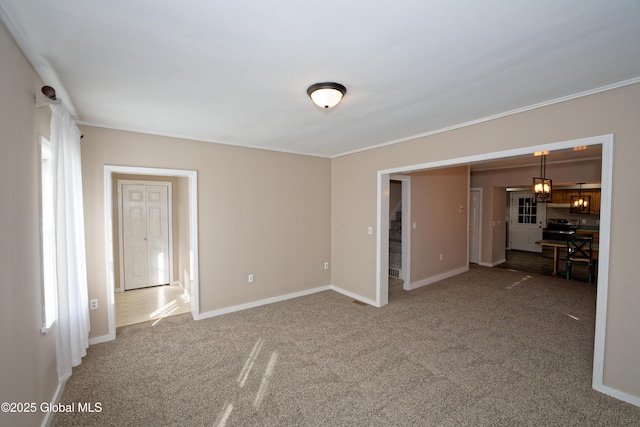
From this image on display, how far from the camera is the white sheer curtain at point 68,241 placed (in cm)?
220

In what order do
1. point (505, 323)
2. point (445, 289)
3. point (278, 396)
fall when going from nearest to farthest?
point (278, 396) < point (505, 323) < point (445, 289)

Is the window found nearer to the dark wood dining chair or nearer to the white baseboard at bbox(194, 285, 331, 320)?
the white baseboard at bbox(194, 285, 331, 320)

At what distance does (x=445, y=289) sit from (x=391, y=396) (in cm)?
337

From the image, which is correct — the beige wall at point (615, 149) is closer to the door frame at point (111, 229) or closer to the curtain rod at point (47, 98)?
the door frame at point (111, 229)

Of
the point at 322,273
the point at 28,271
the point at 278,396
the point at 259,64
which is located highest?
the point at 259,64

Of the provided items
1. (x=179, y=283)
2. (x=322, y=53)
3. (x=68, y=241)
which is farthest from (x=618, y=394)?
(x=179, y=283)

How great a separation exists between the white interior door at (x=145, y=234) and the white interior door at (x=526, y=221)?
1066 cm

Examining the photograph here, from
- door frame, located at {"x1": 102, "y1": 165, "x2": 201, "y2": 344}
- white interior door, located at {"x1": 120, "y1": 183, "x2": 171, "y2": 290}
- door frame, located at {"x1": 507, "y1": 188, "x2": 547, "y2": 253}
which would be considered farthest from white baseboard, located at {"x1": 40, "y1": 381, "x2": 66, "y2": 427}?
door frame, located at {"x1": 507, "y1": 188, "x2": 547, "y2": 253}

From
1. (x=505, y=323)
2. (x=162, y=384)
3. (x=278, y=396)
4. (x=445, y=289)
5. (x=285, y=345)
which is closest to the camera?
(x=278, y=396)

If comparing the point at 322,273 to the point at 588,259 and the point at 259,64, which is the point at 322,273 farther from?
the point at 588,259

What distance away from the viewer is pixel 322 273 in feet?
17.4

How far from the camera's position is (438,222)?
19.3ft

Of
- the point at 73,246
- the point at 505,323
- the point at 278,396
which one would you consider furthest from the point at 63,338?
the point at 505,323

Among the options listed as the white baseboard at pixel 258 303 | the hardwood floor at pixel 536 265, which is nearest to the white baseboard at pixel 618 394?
the white baseboard at pixel 258 303
